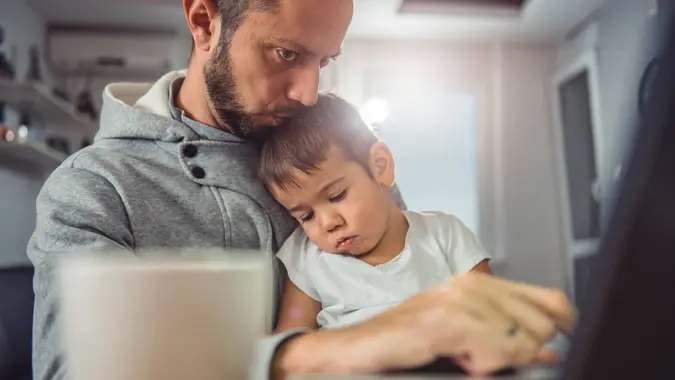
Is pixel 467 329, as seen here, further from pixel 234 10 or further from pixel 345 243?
pixel 234 10

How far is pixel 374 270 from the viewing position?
406 millimetres

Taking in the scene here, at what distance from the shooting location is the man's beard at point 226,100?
45 cm

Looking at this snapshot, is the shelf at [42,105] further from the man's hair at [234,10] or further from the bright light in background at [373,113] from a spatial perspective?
the man's hair at [234,10]

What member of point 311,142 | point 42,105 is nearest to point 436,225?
point 311,142

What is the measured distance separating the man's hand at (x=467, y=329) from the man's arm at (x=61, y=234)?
0.20m

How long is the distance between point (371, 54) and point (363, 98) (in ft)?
0.48

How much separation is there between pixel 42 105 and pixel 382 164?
3.84ft

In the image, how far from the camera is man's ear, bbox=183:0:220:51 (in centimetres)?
48

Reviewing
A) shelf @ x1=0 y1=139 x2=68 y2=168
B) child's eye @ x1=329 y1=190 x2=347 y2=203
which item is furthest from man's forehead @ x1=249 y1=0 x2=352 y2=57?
shelf @ x1=0 y1=139 x2=68 y2=168

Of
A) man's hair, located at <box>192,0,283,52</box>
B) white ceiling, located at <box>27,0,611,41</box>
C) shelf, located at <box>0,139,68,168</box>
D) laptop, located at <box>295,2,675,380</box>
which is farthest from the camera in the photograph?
white ceiling, located at <box>27,0,611,41</box>

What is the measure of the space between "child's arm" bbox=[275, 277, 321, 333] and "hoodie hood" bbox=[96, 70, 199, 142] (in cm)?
14

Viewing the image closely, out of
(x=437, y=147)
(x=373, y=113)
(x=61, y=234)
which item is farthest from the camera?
(x=437, y=147)

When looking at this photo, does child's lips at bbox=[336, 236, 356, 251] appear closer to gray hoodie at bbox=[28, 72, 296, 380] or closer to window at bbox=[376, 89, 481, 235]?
gray hoodie at bbox=[28, 72, 296, 380]

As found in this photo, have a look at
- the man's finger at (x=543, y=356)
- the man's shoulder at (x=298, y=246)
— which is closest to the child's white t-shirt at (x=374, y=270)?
the man's shoulder at (x=298, y=246)
